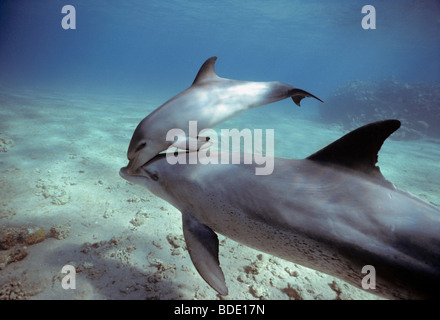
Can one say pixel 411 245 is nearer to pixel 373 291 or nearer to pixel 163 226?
pixel 373 291

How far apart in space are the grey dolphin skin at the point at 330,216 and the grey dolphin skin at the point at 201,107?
753 millimetres

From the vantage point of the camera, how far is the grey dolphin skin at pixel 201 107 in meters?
2.80

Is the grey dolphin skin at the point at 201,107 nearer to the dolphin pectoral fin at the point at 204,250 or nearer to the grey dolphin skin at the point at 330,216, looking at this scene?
the grey dolphin skin at the point at 330,216

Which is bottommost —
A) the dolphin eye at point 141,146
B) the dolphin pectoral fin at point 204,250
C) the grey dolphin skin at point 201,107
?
the dolphin pectoral fin at point 204,250

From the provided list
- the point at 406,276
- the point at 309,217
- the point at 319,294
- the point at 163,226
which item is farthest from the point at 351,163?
the point at 163,226

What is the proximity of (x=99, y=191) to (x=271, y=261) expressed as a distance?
4036 mm

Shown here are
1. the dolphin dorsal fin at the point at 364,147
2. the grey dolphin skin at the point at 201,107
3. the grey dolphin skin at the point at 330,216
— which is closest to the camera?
the grey dolphin skin at the point at 330,216

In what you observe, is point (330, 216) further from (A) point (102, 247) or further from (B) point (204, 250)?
(A) point (102, 247)

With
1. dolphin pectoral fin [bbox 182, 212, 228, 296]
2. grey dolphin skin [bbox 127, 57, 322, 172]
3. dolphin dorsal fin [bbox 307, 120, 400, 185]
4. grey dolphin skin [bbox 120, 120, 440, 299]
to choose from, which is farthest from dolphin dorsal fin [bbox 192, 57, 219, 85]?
dolphin dorsal fin [bbox 307, 120, 400, 185]

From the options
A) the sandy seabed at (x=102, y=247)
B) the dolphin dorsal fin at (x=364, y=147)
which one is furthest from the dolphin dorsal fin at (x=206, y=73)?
the sandy seabed at (x=102, y=247)

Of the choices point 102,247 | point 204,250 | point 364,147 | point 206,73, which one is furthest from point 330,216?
point 102,247

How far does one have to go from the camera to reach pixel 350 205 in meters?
1.74

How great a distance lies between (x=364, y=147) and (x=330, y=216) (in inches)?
26.2

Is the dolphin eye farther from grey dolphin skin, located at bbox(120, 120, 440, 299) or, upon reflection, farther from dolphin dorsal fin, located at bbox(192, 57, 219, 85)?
dolphin dorsal fin, located at bbox(192, 57, 219, 85)
